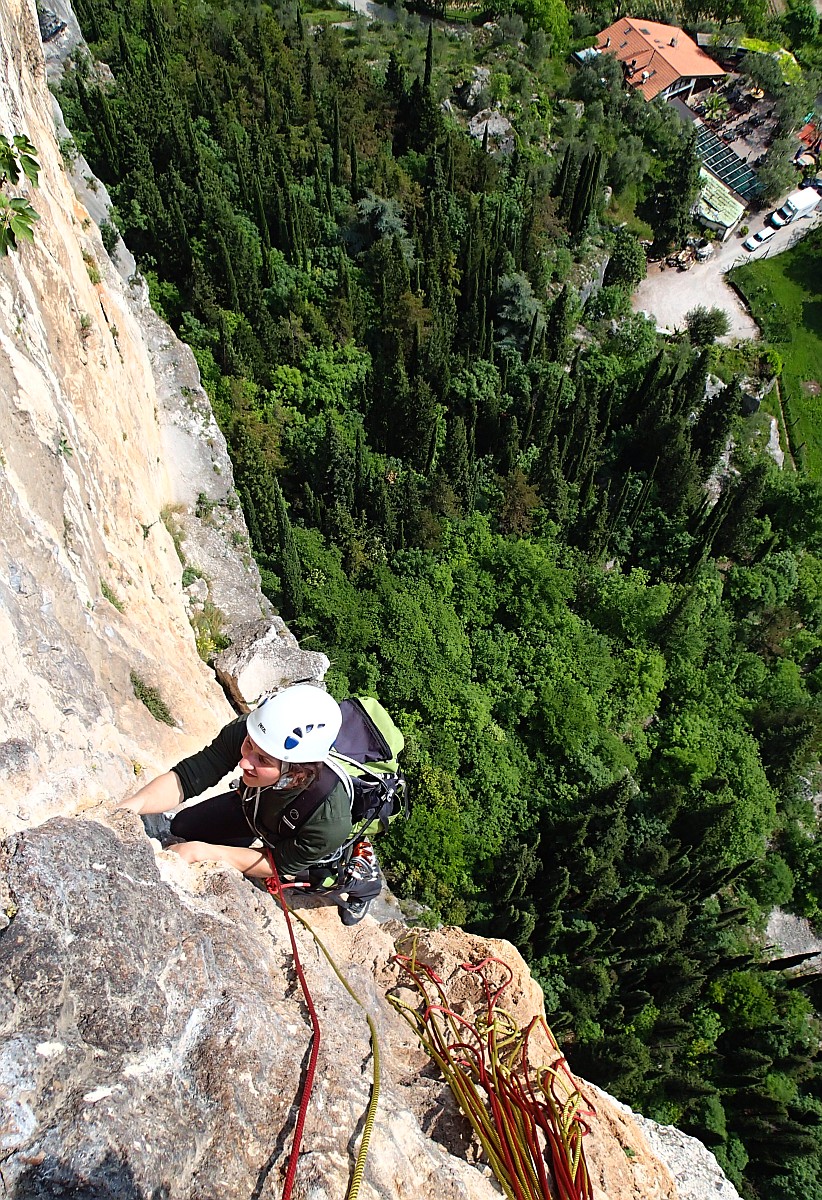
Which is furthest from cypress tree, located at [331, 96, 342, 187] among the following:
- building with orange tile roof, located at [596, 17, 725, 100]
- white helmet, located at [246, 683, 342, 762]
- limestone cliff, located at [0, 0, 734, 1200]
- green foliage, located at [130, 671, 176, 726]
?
white helmet, located at [246, 683, 342, 762]

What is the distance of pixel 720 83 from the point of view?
47.5m

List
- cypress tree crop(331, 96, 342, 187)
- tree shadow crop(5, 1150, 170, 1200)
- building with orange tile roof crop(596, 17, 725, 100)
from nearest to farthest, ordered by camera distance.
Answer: tree shadow crop(5, 1150, 170, 1200) → cypress tree crop(331, 96, 342, 187) → building with orange tile roof crop(596, 17, 725, 100)

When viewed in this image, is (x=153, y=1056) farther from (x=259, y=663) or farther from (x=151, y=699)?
(x=259, y=663)

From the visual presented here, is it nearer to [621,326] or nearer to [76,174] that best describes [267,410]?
[76,174]

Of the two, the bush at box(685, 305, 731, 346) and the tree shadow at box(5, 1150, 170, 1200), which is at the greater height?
the tree shadow at box(5, 1150, 170, 1200)

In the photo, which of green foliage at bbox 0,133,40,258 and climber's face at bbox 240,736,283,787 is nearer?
climber's face at bbox 240,736,283,787

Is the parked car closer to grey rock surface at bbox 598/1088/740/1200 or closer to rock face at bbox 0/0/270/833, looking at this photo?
rock face at bbox 0/0/270/833

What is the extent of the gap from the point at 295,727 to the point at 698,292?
4242 centimetres

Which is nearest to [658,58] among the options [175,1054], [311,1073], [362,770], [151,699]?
[151,699]

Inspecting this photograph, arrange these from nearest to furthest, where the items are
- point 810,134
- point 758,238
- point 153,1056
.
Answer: point 153,1056
point 758,238
point 810,134

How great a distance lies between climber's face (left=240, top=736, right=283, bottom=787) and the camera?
5508 millimetres

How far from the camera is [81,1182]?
3.82m

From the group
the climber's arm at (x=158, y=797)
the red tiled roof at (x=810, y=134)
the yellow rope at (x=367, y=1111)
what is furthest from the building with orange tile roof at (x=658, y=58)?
the yellow rope at (x=367, y=1111)

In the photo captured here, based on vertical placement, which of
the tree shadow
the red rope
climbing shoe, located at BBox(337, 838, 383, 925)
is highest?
the tree shadow
